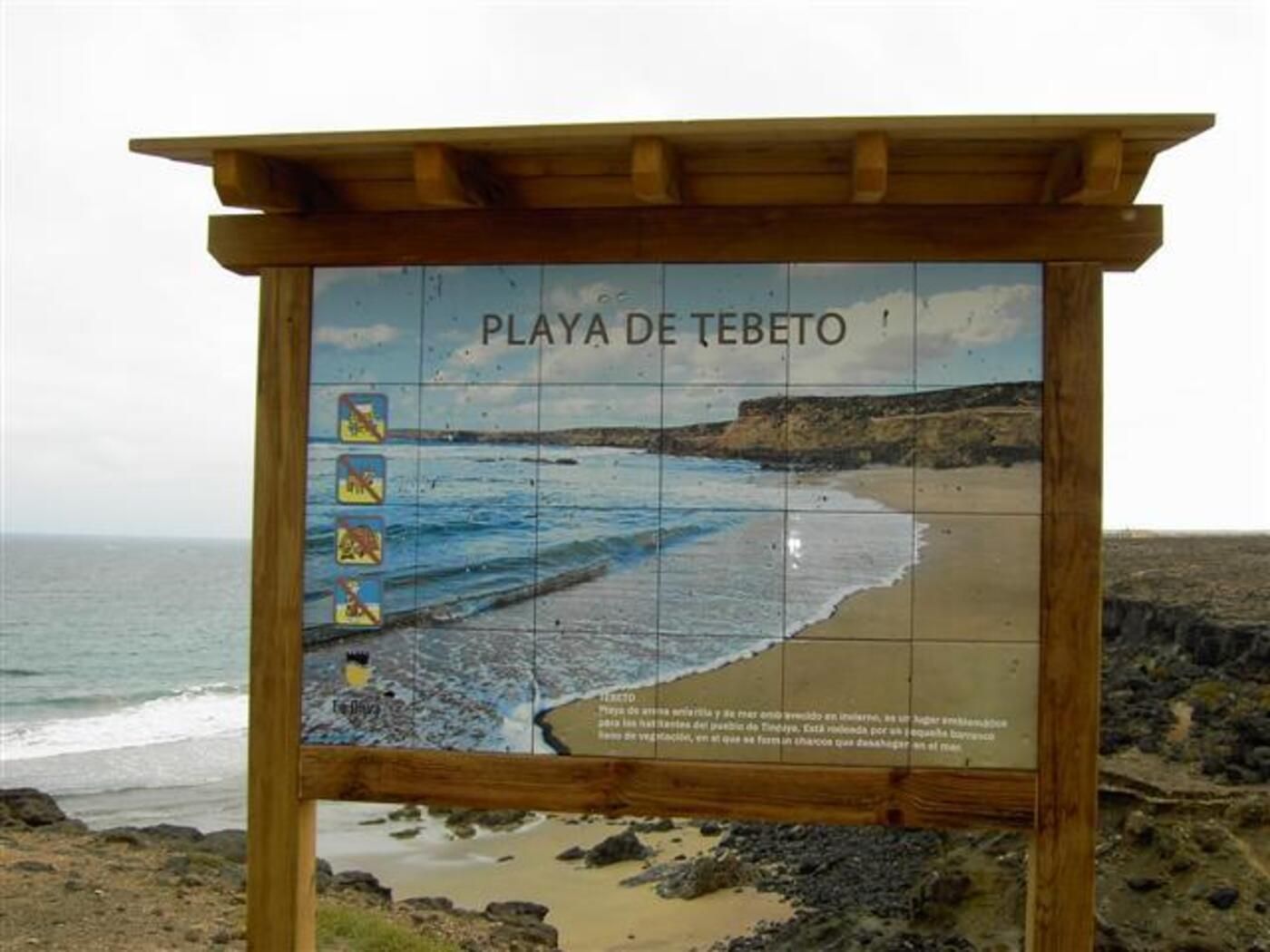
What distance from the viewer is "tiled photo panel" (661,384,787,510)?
4.77 meters

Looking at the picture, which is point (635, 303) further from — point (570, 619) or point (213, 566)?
point (213, 566)

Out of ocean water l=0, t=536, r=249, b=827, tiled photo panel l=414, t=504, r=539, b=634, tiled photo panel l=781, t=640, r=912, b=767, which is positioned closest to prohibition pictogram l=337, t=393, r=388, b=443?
tiled photo panel l=414, t=504, r=539, b=634

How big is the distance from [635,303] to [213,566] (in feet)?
523

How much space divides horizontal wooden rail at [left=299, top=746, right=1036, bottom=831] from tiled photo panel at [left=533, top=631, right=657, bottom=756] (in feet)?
0.26

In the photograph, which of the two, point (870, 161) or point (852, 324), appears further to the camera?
point (852, 324)

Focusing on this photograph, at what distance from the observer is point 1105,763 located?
15344 millimetres

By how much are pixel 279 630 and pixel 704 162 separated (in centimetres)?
290

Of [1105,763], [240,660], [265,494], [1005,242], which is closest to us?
[1005,242]

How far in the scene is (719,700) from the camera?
4.73 meters

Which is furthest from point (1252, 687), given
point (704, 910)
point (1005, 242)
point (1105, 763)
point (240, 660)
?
point (240, 660)

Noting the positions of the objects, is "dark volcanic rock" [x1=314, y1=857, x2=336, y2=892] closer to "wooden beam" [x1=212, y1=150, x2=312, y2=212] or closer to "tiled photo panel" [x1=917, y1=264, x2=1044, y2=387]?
"wooden beam" [x1=212, y1=150, x2=312, y2=212]

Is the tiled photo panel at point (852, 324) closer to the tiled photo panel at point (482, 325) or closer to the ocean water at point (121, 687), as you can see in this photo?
the tiled photo panel at point (482, 325)

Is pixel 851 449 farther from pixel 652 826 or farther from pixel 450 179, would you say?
pixel 652 826

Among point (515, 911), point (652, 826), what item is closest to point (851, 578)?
point (515, 911)
